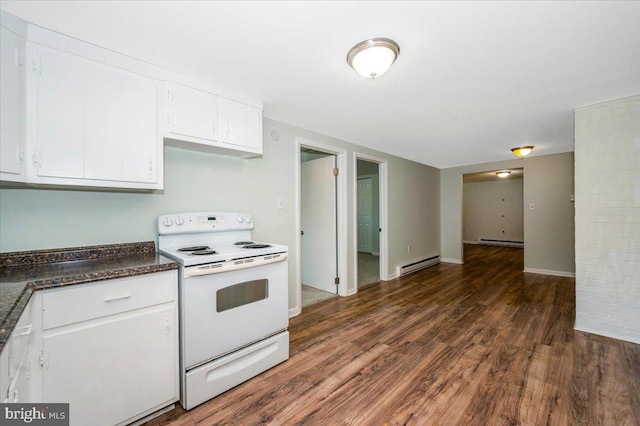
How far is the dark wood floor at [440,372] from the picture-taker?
5.23ft

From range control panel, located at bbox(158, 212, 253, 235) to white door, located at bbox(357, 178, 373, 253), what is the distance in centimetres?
522

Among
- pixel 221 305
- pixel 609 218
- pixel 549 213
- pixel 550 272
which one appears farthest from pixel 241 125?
pixel 550 272

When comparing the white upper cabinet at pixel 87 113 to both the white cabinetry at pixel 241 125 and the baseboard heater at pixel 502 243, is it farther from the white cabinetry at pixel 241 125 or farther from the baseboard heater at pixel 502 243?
the baseboard heater at pixel 502 243

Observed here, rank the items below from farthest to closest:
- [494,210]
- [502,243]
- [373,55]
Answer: [494,210] < [502,243] < [373,55]

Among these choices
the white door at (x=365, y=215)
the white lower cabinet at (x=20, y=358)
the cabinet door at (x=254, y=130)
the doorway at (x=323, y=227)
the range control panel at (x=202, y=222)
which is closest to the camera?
the white lower cabinet at (x=20, y=358)

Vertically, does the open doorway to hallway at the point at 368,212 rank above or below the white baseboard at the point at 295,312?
above

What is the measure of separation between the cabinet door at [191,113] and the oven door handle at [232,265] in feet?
3.26

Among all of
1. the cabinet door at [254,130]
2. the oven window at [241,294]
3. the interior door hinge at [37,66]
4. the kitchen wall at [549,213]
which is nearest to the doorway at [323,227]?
the cabinet door at [254,130]

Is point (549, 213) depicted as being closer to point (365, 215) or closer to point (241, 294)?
point (365, 215)

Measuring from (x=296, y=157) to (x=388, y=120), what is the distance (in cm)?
116

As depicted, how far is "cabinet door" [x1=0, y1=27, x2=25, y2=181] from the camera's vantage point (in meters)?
1.30

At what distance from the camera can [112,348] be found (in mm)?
1406

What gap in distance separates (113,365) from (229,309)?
0.66 metres

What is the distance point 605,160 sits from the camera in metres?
2.54
